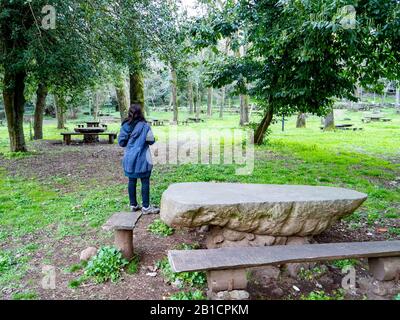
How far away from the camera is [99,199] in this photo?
5.86 metres

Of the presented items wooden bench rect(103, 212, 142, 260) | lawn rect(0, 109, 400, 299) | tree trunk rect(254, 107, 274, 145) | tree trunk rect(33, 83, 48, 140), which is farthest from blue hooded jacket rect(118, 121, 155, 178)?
tree trunk rect(33, 83, 48, 140)

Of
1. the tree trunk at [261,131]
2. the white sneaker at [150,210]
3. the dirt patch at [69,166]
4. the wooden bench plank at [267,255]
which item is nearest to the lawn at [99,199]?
the dirt patch at [69,166]

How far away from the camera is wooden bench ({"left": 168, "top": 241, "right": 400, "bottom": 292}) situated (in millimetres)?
2938

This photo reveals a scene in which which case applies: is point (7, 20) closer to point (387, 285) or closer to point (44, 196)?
point (44, 196)

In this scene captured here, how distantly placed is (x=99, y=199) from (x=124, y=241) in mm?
2408

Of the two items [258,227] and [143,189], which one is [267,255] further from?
[143,189]

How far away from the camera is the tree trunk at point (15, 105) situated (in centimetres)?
961

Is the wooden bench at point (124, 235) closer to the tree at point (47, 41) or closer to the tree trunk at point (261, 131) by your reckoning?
the tree at point (47, 41)

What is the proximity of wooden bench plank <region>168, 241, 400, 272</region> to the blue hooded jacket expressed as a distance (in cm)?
184

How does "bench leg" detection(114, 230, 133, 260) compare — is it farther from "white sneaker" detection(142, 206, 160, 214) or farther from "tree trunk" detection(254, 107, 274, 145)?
"tree trunk" detection(254, 107, 274, 145)

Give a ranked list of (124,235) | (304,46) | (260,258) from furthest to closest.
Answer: (304,46), (124,235), (260,258)

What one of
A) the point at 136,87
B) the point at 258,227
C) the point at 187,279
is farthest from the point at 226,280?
the point at 136,87

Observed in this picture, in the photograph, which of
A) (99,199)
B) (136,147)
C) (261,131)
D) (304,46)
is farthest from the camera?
(261,131)

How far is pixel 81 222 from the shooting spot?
485 cm
